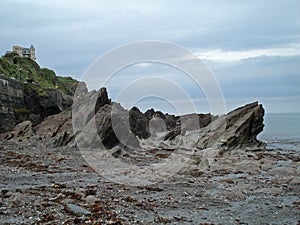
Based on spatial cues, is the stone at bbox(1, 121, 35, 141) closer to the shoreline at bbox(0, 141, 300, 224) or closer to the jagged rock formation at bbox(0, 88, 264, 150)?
the jagged rock formation at bbox(0, 88, 264, 150)

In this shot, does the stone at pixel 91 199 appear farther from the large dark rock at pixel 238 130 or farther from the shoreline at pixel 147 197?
the large dark rock at pixel 238 130

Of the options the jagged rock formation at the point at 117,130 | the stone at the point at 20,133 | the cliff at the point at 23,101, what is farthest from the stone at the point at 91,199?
the cliff at the point at 23,101

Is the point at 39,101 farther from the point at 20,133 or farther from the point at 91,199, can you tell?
the point at 91,199

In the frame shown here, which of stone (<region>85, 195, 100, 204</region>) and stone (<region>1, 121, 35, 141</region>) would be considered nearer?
stone (<region>85, 195, 100, 204</region>)

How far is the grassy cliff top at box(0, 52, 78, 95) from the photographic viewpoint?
288 ft

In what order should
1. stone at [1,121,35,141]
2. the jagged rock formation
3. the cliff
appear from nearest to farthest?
1. the jagged rock formation
2. stone at [1,121,35,141]
3. the cliff

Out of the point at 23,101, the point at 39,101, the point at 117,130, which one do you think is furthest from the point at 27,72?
the point at 117,130

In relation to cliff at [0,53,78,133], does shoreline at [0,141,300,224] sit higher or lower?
lower

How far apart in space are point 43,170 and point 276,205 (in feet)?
53.5

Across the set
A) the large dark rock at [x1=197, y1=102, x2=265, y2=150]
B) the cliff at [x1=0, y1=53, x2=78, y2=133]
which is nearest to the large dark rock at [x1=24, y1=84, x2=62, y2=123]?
the cliff at [x1=0, y1=53, x2=78, y2=133]

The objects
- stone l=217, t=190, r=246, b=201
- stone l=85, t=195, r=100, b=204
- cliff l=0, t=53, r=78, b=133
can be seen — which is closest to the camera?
stone l=85, t=195, r=100, b=204

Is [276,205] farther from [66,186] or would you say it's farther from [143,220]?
[66,186]

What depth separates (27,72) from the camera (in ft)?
330

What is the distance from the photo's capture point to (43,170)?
2673cm
